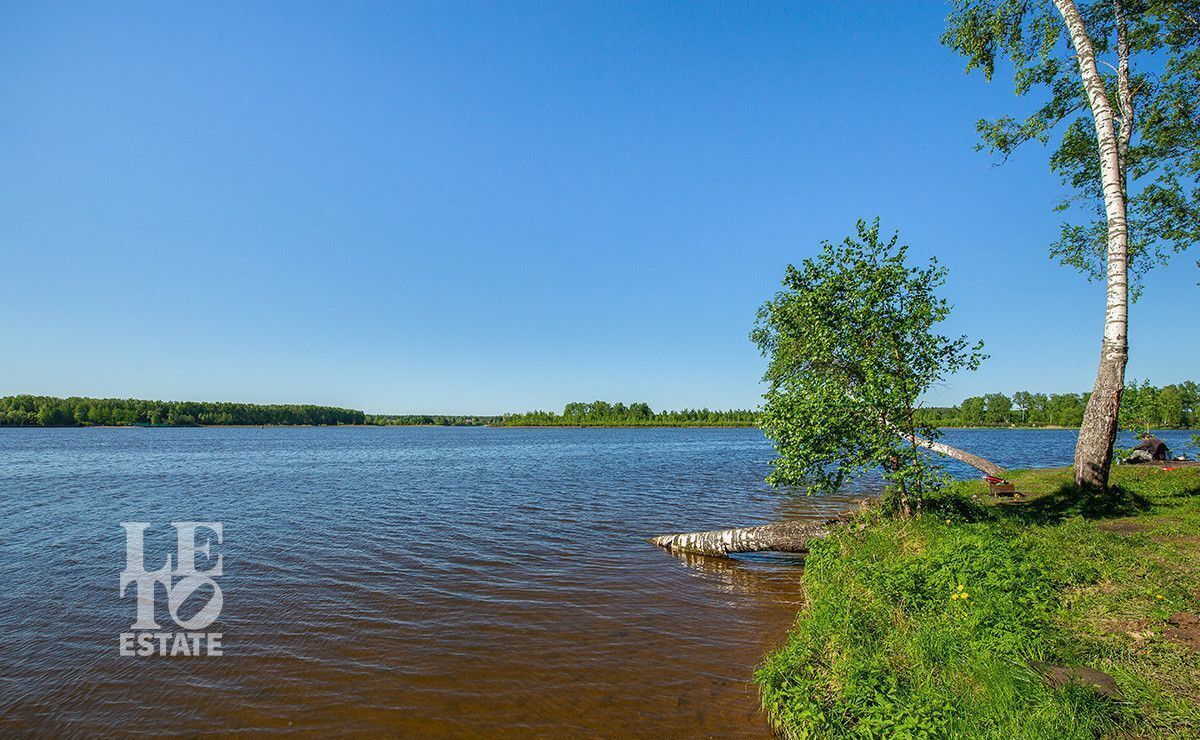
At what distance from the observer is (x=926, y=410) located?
482 inches

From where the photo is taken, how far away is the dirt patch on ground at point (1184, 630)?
5.82 meters

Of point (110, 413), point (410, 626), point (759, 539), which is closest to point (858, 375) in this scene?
point (759, 539)

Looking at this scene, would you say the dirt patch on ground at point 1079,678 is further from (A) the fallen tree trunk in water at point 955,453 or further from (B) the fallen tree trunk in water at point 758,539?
(B) the fallen tree trunk in water at point 758,539

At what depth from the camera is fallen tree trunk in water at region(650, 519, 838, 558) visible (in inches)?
550

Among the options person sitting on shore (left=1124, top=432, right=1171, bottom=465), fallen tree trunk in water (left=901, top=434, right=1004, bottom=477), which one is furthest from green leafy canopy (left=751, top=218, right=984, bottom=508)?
person sitting on shore (left=1124, top=432, right=1171, bottom=465)

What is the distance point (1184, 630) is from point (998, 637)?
1.99 meters

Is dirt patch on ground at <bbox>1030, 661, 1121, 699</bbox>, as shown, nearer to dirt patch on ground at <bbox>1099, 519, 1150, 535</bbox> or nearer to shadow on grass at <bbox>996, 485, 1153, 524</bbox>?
dirt patch on ground at <bbox>1099, 519, 1150, 535</bbox>

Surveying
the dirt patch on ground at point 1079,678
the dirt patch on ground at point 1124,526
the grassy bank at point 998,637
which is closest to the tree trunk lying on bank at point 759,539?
the grassy bank at point 998,637

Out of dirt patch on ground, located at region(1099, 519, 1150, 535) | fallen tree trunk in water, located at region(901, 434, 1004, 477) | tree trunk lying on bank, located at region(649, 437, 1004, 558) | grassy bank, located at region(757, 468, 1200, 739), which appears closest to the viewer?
grassy bank, located at region(757, 468, 1200, 739)

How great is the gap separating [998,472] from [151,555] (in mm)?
27707

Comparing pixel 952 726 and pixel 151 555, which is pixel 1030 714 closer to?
pixel 952 726

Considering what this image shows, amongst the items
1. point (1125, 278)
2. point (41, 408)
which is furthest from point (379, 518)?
point (41, 408)

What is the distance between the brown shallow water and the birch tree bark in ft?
27.5

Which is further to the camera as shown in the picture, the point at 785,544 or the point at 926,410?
the point at 785,544
